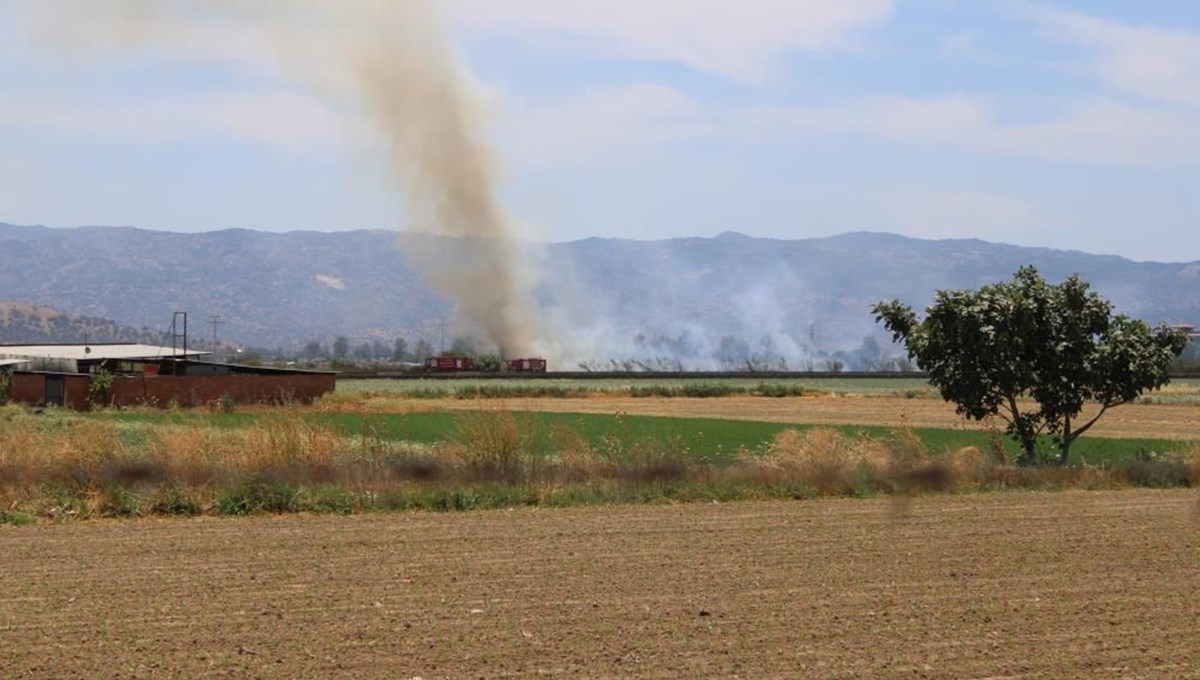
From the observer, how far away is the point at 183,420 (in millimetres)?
48000

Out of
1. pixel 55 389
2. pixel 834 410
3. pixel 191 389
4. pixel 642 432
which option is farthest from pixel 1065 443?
pixel 55 389

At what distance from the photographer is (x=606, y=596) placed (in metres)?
13.9

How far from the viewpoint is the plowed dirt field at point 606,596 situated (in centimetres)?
1111

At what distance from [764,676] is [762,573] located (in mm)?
4756

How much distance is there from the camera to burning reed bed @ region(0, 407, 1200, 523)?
69.6 ft

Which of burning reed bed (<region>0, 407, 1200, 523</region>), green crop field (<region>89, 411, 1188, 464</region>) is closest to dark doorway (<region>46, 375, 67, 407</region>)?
green crop field (<region>89, 411, 1188, 464</region>)

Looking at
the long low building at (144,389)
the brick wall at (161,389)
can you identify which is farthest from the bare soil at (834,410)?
the brick wall at (161,389)

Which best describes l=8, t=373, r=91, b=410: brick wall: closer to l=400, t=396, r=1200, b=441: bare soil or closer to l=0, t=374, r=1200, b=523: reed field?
l=400, t=396, r=1200, b=441: bare soil

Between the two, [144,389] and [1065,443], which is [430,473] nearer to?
[1065,443]

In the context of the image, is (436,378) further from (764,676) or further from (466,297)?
(764,676)

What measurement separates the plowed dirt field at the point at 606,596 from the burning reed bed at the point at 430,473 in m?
1.16

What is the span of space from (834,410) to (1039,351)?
40201 mm

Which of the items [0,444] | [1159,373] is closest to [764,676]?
[0,444]

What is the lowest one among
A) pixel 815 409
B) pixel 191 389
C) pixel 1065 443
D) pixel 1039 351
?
pixel 815 409
